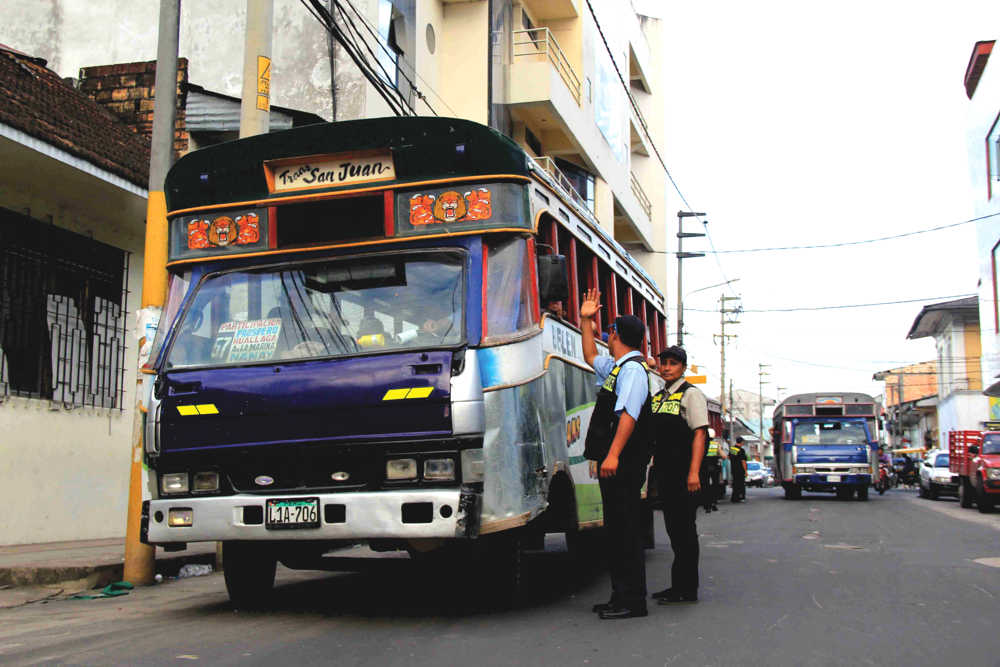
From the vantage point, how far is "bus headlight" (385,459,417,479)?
6.14 metres

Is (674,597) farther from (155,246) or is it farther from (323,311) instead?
(155,246)

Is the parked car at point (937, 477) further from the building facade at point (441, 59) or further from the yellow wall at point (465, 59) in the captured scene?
the yellow wall at point (465, 59)

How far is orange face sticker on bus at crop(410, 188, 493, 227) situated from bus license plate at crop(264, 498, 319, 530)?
1870 millimetres

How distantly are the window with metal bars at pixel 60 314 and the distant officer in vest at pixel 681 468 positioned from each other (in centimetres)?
752

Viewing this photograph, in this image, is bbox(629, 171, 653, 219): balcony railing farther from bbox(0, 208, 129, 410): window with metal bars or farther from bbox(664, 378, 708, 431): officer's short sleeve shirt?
bbox(664, 378, 708, 431): officer's short sleeve shirt

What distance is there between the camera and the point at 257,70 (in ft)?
32.5

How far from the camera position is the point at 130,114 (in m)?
15.7

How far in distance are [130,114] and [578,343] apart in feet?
33.2

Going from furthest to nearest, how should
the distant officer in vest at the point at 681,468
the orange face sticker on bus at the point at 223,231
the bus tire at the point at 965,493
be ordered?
the bus tire at the point at 965,493 → the distant officer in vest at the point at 681,468 → the orange face sticker on bus at the point at 223,231

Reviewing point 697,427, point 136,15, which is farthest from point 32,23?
point 697,427

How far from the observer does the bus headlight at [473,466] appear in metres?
6.07

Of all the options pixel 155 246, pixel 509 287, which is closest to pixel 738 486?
pixel 155 246

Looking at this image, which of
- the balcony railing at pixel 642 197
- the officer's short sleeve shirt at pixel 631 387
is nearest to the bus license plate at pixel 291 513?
the officer's short sleeve shirt at pixel 631 387

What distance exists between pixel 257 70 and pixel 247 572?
4.93 meters
